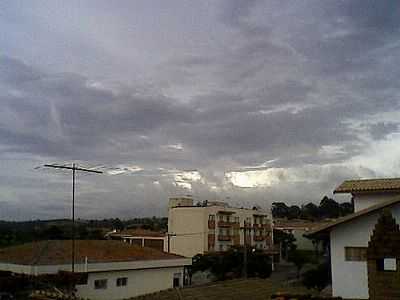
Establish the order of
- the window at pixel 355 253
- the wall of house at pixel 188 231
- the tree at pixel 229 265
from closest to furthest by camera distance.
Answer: the window at pixel 355 253
the tree at pixel 229 265
the wall of house at pixel 188 231

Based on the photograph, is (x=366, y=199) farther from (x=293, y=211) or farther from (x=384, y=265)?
(x=293, y=211)

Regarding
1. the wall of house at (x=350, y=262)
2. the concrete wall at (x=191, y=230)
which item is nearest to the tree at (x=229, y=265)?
the concrete wall at (x=191, y=230)

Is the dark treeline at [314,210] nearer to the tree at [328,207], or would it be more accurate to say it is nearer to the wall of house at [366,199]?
the tree at [328,207]

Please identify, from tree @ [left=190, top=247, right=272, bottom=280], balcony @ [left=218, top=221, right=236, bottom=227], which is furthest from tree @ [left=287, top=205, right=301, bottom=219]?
tree @ [left=190, top=247, right=272, bottom=280]

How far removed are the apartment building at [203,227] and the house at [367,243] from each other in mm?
37100

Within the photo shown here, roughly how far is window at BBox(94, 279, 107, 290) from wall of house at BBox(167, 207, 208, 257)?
103 ft

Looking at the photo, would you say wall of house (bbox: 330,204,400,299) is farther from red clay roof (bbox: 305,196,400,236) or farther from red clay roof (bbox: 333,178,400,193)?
red clay roof (bbox: 333,178,400,193)

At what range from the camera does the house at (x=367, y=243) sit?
26.6 ft

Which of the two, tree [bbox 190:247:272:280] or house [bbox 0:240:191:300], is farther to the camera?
tree [bbox 190:247:272:280]

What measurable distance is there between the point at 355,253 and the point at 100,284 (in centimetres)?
1607

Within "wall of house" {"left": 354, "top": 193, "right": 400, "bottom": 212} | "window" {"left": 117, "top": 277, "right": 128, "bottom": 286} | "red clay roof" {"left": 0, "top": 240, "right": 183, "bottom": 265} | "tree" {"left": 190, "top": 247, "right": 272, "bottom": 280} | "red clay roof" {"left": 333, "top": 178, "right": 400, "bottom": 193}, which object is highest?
"red clay roof" {"left": 333, "top": 178, "right": 400, "bottom": 193}

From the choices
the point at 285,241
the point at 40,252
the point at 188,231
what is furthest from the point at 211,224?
the point at 40,252

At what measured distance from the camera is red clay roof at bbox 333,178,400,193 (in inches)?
821

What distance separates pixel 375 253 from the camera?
8273 mm
